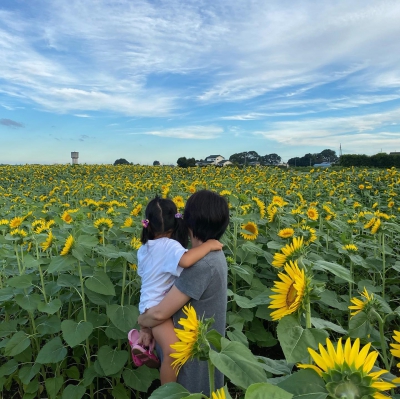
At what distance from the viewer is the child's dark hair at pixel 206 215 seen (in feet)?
5.83

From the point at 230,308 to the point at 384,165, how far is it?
18.8 m

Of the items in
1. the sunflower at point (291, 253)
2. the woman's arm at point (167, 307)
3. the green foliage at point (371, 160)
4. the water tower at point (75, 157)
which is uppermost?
the water tower at point (75, 157)

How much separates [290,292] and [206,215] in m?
0.83

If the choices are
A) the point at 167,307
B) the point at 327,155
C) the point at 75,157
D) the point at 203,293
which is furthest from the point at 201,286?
the point at 327,155

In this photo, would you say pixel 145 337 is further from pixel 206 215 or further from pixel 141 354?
pixel 206 215

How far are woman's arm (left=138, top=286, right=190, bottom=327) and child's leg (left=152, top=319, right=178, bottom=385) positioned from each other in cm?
3

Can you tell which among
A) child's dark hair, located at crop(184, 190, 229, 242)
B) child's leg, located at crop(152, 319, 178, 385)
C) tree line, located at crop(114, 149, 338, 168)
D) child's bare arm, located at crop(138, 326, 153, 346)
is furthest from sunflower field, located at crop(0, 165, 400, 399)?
tree line, located at crop(114, 149, 338, 168)

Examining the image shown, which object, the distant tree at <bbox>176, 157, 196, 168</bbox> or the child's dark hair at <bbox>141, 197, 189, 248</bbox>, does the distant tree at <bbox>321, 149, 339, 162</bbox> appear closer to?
the distant tree at <bbox>176, 157, 196, 168</bbox>

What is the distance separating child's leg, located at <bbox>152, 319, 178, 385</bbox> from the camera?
174 centimetres

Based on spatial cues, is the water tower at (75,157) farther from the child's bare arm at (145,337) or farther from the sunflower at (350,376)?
the sunflower at (350,376)

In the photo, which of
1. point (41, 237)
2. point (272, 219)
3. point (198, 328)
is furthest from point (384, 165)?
point (198, 328)

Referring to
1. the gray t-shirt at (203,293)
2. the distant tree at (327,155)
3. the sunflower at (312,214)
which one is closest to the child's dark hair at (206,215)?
the gray t-shirt at (203,293)

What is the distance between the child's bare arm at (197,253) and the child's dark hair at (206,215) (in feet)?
0.20

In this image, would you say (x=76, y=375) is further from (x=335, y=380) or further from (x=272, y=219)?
(x=335, y=380)
